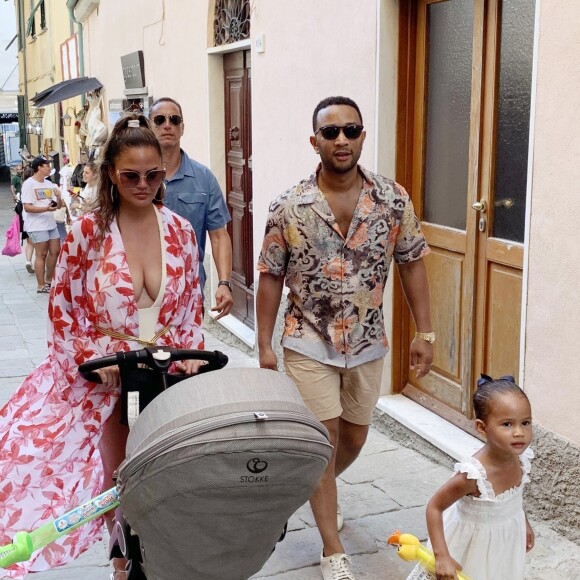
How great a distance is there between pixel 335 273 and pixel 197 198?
153 centimetres

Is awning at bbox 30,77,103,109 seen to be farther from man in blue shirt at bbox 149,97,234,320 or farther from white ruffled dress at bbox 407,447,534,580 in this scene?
white ruffled dress at bbox 407,447,534,580

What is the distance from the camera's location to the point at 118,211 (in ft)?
11.6

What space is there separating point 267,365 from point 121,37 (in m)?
10.9

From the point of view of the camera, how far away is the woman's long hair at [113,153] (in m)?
3.42

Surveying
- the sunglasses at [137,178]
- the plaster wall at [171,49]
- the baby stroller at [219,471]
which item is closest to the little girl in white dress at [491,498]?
the baby stroller at [219,471]

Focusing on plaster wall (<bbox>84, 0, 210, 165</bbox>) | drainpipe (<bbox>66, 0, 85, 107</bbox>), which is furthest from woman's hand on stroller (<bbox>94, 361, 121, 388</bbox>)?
drainpipe (<bbox>66, 0, 85, 107</bbox>)

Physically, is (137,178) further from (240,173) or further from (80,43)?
(80,43)

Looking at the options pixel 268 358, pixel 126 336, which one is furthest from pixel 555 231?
pixel 126 336

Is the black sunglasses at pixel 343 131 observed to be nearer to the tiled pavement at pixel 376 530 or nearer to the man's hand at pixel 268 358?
the man's hand at pixel 268 358

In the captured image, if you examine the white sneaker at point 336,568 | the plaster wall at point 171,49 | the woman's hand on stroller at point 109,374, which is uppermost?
the plaster wall at point 171,49

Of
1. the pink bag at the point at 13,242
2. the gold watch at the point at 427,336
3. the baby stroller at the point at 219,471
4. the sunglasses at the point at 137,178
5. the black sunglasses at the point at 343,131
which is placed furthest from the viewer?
the pink bag at the point at 13,242

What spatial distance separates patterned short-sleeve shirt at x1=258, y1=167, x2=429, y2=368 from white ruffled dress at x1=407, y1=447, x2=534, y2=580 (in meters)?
0.93

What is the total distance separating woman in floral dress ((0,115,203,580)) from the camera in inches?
135

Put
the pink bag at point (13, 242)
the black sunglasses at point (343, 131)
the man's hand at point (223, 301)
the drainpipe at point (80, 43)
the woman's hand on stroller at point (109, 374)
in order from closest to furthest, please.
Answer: the woman's hand on stroller at point (109, 374) < the black sunglasses at point (343, 131) < the man's hand at point (223, 301) < the pink bag at point (13, 242) < the drainpipe at point (80, 43)
